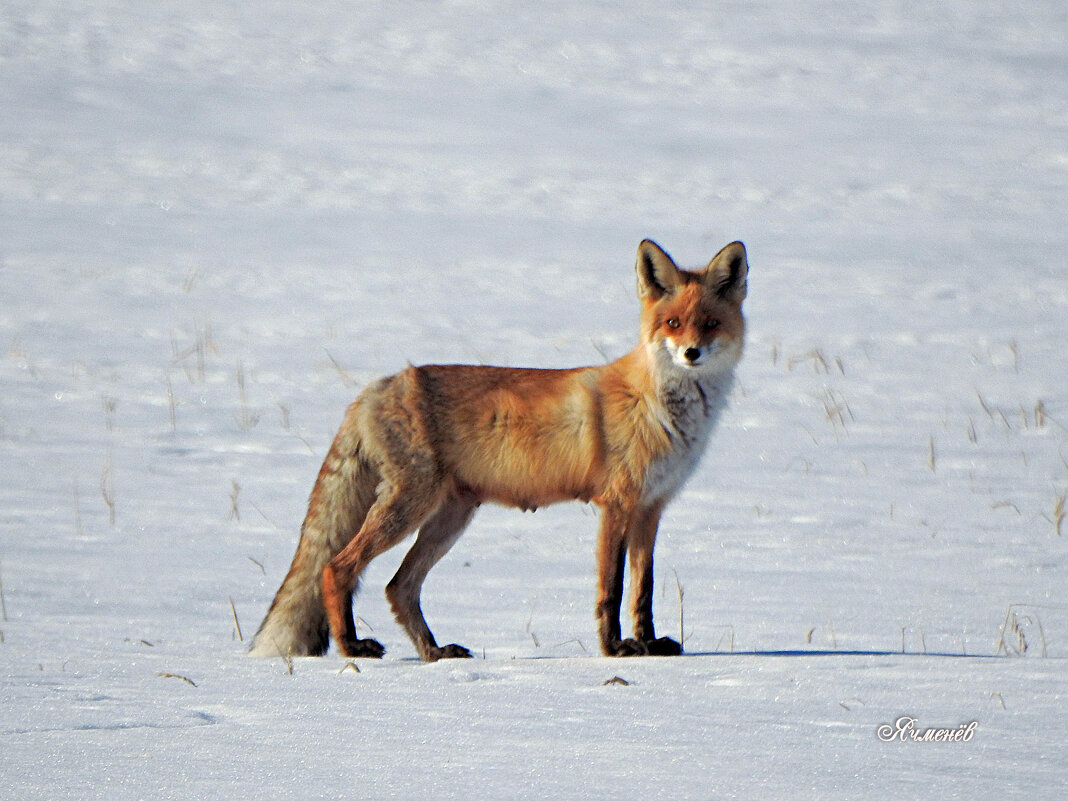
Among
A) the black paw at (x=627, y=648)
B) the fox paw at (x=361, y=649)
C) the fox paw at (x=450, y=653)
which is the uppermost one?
the black paw at (x=627, y=648)

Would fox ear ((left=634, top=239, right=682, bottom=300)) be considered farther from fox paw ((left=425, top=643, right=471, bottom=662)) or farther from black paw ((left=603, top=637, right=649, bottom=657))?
fox paw ((left=425, top=643, right=471, bottom=662))

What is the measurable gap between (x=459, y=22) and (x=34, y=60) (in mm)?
7573

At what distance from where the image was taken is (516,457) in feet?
16.8

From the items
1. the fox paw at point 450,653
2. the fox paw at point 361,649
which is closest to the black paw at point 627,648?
the fox paw at point 450,653

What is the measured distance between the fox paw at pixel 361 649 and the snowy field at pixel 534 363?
0.71 feet

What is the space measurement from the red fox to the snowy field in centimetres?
31

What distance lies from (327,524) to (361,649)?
0.57 metres

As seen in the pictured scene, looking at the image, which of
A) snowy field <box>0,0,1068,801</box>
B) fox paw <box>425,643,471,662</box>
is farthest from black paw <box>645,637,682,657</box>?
fox paw <box>425,643,471,662</box>

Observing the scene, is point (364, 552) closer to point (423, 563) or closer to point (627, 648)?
point (423, 563)

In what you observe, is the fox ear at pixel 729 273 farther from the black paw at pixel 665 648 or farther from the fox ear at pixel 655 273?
the black paw at pixel 665 648

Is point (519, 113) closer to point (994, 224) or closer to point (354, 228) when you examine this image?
point (354, 228)

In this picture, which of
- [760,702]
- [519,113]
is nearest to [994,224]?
[519,113]

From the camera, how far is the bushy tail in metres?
5.08

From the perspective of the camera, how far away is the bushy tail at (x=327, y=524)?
16.7ft
